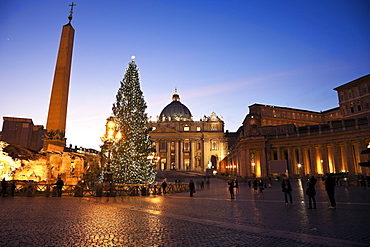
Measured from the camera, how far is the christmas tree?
20.7 m

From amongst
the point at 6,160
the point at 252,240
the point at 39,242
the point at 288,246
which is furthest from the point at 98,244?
the point at 6,160

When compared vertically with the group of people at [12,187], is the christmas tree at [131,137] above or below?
above

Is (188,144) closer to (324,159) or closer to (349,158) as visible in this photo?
(324,159)

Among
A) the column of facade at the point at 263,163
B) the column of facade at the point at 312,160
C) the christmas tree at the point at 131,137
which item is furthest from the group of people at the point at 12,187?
the column of facade at the point at 312,160

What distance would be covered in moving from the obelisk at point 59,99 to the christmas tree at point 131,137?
Result: 14.0 ft

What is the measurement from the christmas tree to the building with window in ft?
221

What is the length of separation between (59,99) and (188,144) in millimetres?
77509

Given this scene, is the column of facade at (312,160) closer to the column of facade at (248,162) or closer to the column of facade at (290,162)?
the column of facade at (290,162)

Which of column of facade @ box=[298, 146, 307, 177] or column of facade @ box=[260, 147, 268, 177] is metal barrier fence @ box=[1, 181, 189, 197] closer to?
column of facade @ box=[260, 147, 268, 177]

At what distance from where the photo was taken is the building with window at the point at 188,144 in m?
91.8

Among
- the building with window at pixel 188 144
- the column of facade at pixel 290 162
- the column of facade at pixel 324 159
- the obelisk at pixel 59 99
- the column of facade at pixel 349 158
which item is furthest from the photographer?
the building with window at pixel 188 144

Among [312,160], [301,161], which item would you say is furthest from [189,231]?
[301,161]

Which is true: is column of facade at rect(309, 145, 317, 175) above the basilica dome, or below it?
below

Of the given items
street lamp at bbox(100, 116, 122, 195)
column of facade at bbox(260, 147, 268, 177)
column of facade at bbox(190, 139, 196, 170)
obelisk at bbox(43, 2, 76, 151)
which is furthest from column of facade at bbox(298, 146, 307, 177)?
column of facade at bbox(190, 139, 196, 170)
